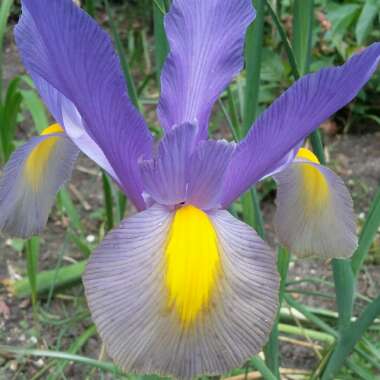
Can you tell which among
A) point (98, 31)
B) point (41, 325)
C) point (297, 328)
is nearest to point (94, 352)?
point (41, 325)

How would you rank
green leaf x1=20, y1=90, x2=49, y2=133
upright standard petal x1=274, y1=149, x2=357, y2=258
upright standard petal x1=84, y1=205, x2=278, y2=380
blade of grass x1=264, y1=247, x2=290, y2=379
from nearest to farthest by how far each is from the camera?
upright standard petal x1=84, y1=205, x2=278, y2=380 < upright standard petal x1=274, y1=149, x2=357, y2=258 < blade of grass x1=264, y1=247, x2=290, y2=379 < green leaf x1=20, y1=90, x2=49, y2=133

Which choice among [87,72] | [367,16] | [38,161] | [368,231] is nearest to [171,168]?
[87,72]

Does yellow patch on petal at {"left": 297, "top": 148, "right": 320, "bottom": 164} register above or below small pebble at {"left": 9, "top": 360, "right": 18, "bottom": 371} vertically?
above

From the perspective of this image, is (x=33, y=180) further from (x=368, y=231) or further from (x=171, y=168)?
(x=368, y=231)

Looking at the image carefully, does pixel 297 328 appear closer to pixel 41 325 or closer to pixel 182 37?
pixel 41 325

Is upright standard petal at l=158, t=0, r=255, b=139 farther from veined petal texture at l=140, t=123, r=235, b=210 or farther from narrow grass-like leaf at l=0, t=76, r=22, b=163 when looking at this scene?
narrow grass-like leaf at l=0, t=76, r=22, b=163

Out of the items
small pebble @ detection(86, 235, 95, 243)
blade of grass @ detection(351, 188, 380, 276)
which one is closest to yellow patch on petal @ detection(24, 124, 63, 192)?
blade of grass @ detection(351, 188, 380, 276)

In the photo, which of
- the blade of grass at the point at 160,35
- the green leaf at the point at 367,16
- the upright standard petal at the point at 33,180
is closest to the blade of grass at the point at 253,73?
the blade of grass at the point at 160,35
